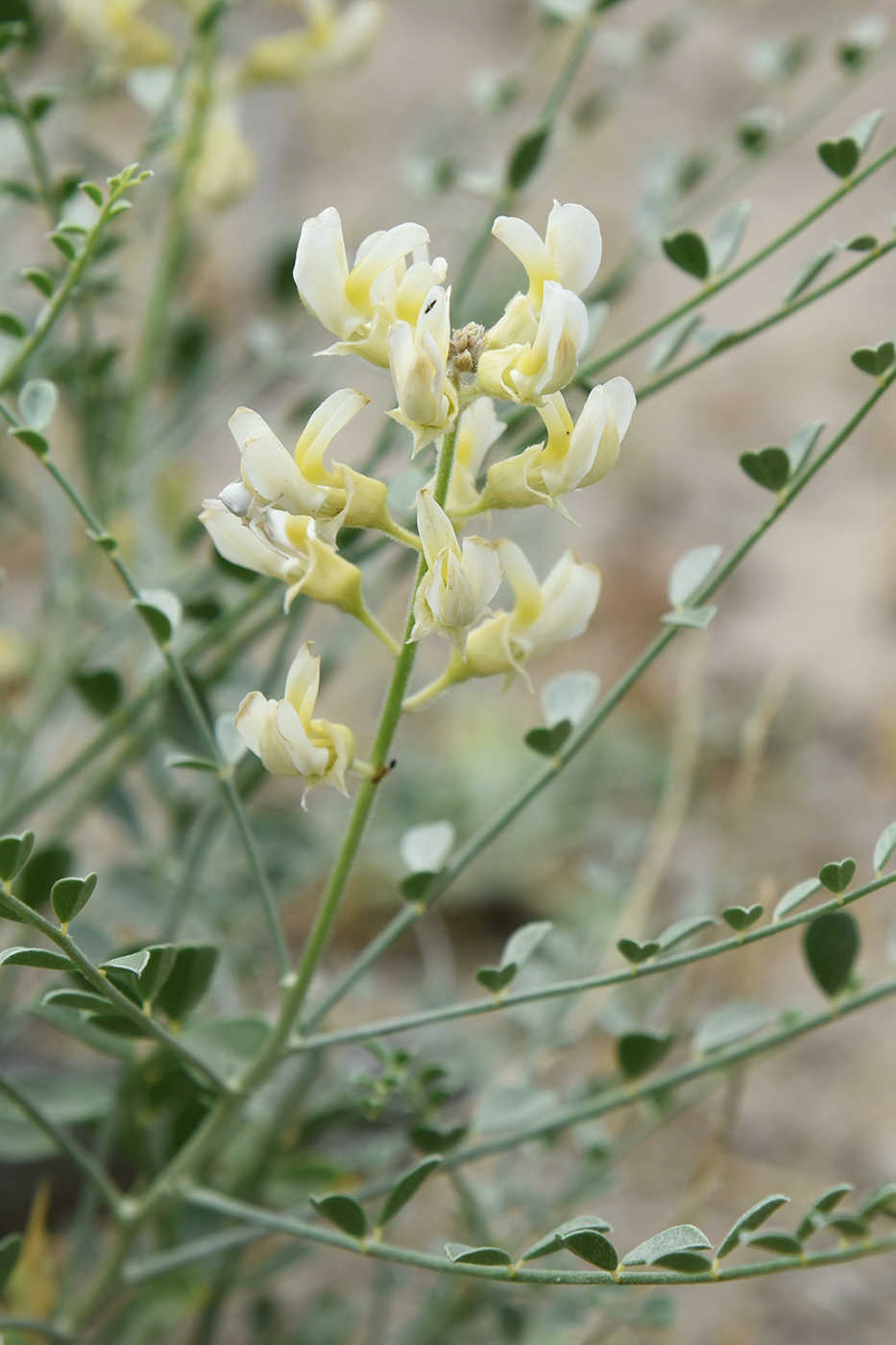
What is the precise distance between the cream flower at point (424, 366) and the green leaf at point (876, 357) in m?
0.11

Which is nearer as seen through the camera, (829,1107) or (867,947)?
(829,1107)

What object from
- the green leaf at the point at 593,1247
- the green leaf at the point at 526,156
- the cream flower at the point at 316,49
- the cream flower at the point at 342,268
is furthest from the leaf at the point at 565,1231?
the cream flower at the point at 316,49

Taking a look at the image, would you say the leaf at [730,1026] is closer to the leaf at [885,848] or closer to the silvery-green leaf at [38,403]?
the leaf at [885,848]

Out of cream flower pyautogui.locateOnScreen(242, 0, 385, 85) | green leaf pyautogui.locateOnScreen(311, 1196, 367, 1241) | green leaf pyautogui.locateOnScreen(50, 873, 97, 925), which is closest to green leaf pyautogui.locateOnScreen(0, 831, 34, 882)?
green leaf pyautogui.locateOnScreen(50, 873, 97, 925)

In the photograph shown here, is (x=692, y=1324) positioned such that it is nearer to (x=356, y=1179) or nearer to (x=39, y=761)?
(x=356, y=1179)

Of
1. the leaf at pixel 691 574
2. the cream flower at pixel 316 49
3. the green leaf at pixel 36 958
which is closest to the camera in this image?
the green leaf at pixel 36 958

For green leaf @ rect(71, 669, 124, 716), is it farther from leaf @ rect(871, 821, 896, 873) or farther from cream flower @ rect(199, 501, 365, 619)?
leaf @ rect(871, 821, 896, 873)

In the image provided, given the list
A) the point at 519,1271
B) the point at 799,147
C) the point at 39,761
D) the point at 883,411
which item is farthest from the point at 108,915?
the point at 799,147

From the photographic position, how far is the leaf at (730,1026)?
39cm

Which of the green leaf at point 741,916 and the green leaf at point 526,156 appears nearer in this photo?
the green leaf at point 741,916

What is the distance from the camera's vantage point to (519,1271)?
0.92 ft

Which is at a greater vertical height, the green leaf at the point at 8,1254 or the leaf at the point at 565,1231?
the leaf at the point at 565,1231

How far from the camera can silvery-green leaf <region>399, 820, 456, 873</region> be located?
0.38 metres

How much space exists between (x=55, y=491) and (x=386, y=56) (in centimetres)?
176
